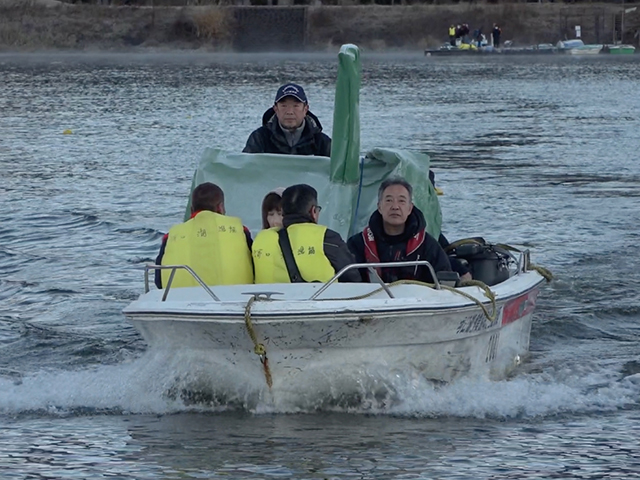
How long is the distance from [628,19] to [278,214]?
85803 mm

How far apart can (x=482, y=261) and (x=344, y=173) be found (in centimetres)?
138

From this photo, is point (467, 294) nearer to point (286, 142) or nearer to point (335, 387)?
point (335, 387)

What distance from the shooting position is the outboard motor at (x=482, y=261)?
959 centimetres

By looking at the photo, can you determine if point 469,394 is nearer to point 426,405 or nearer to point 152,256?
point 426,405

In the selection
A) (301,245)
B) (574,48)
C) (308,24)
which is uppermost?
(308,24)

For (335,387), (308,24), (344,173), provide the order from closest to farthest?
(335,387) → (344,173) → (308,24)

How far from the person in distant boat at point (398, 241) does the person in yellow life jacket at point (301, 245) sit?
464 millimetres

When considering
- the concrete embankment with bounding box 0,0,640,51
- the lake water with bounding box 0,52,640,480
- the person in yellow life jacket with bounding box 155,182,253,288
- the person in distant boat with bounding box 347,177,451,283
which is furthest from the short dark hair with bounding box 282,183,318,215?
the concrete embankment with bounding box 0,0,640,51

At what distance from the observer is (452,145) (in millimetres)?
27297

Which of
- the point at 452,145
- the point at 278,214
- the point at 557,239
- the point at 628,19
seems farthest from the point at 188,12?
the point at 278,214

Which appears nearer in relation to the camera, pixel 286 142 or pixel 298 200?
pixel 298 200

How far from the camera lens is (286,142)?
1088 cm

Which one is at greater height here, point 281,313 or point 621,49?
point 281,313

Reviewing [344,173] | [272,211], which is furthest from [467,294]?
[344,173]
